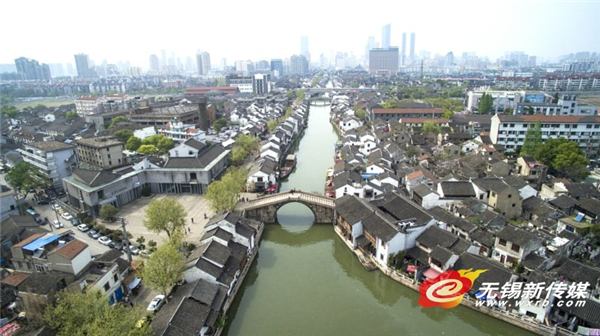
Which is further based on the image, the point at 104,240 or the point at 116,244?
the point at 104,240

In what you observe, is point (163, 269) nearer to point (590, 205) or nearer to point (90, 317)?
point (90, 317)

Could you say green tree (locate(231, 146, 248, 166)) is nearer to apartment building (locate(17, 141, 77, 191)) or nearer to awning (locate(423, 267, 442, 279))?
apartment building (locate(17, 141, 77, 191))

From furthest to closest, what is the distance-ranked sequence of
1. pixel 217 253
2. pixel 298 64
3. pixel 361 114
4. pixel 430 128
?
pixel 298 64, pixel 361 114, pixel 430 128, pixel 217 253

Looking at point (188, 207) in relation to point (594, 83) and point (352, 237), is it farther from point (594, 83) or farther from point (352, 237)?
point (594, 83)

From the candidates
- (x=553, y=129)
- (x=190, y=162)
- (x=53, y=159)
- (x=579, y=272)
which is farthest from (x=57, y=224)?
(x=553, y=129)

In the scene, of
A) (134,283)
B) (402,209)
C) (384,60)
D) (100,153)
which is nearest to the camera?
(134,283)

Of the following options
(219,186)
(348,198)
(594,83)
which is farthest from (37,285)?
(594,83)

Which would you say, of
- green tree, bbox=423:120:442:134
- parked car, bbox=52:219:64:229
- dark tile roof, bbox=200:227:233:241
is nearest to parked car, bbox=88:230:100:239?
parked car, bbox=52:219:64:229

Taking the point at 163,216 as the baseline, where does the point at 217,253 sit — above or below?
below
